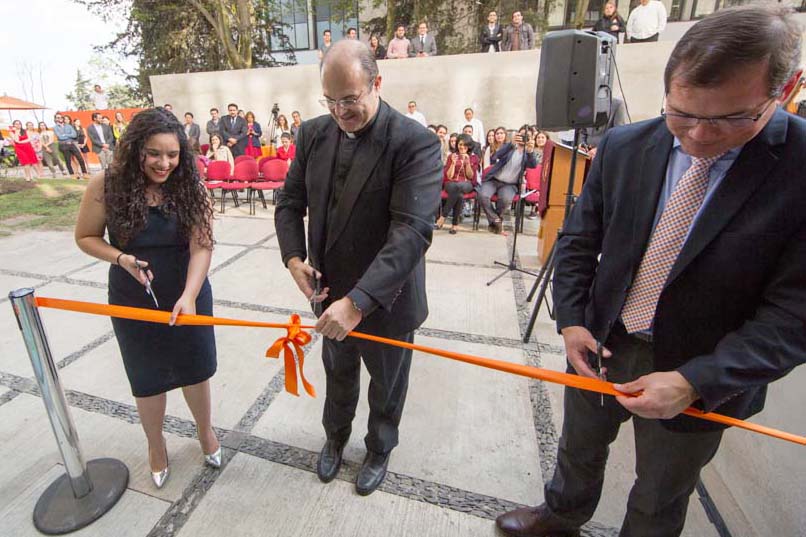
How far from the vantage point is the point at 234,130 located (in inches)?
380

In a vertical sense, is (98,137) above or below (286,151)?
above

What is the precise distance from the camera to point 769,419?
166 cm

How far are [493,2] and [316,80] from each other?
7.42 m

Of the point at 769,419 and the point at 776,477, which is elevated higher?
the point at 769,419

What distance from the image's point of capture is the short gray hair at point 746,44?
0.80 m

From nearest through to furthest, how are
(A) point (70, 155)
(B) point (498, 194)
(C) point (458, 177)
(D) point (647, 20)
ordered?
(B) point (498, 194) → (C) point (458, 177) → (D) point (647, 20) → (A) point (70, 155)

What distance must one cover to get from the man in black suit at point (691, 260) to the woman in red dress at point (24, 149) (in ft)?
48.6

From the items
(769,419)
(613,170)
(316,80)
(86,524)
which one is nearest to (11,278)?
(86,524)

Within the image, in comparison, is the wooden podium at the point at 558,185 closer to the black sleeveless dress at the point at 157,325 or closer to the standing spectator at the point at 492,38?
the black sleeveless dress at the point at 157,325

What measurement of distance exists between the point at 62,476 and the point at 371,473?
1.41m

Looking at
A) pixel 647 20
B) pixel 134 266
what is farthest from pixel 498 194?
pixel 647 20

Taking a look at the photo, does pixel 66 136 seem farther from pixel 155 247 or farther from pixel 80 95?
pixel 80 95

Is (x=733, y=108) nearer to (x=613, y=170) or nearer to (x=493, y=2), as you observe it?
(x=613, y=170)

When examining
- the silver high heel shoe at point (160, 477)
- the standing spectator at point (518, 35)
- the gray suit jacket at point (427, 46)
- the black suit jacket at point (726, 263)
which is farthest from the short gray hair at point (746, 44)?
the gray suit jacket at point (427, 46)
